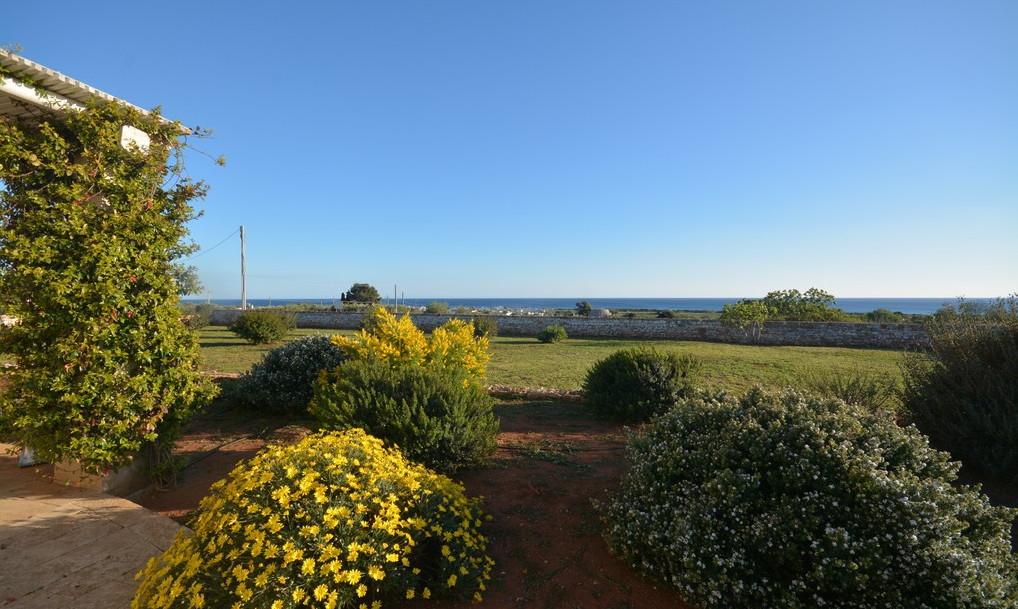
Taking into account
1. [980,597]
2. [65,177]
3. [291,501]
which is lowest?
[980,597]

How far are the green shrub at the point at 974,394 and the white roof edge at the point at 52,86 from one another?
26.3 feet

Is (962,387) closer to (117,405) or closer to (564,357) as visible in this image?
(117,405)

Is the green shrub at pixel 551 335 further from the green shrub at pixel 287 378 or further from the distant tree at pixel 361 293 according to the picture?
the distant tree at pixel 361 293

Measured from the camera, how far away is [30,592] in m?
2.49

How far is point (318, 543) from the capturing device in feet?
6.79

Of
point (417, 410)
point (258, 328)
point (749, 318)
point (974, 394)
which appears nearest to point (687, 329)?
point (749, 318)

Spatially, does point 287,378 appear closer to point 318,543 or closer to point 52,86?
point 52,86

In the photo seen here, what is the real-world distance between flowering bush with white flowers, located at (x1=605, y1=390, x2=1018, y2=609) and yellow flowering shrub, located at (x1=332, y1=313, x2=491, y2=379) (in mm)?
3196

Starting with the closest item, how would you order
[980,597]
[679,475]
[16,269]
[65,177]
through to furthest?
1. [980,597]
2. [679,475]
3. [16,269]
4. [65,177]

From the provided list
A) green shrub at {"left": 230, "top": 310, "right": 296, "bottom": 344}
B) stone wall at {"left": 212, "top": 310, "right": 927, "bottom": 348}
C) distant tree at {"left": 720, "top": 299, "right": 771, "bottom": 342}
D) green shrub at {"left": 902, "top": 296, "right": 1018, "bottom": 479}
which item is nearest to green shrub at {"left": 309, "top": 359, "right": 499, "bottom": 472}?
green shrub at {"left": 902, "top": 296, "right": 1018, "bottom": 479}

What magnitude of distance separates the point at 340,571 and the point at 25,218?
3590 mm

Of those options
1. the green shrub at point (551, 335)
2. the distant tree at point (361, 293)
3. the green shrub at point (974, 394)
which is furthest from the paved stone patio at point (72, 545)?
the distant tree at point (361, 293)

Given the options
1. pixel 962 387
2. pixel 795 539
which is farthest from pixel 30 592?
pixel 962 387

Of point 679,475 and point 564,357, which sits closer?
point 679,475
